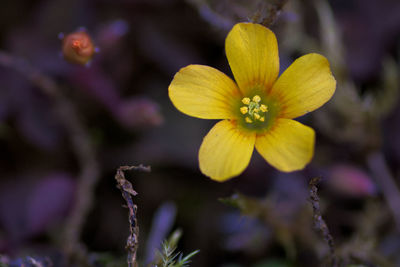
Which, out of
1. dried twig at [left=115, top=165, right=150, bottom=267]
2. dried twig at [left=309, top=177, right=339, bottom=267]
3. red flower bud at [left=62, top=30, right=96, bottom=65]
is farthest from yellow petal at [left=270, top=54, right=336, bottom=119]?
red flower bud at [left=62, top=30, right=96, bottom=65]

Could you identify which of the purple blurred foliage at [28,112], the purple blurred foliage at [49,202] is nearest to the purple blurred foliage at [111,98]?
the purple blurred foliage at [28,112]

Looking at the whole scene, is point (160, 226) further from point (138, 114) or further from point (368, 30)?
point (368, 30)

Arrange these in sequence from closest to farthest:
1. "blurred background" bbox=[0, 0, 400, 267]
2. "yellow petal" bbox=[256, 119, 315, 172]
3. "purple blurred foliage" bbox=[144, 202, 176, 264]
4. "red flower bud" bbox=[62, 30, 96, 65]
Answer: "yellow petal" bbox=[256, 119, 315, 172] → "red flower bud" bbox=[62, 30, 96, 65] → "purple blurred foliage" bbox=[144, 202, 176, 264] → "blurred background" bbox=[0, 0, 400, 267]

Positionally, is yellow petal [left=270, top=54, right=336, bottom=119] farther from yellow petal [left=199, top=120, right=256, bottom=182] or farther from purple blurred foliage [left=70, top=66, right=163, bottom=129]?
purple blurred foliage [left=70, top=66, right=163, bottom=129]

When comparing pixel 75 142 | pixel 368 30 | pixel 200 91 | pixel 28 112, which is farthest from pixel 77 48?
pixel 368 30

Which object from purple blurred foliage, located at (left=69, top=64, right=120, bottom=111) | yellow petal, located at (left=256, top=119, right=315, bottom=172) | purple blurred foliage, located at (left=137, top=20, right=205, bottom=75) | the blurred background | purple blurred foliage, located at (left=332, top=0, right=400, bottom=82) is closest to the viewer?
yellow petal, located at (left=256, top=119, right=315, bottom=172)

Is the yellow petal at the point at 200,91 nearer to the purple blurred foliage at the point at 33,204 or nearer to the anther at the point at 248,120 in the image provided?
the anther at the point at 248,120
